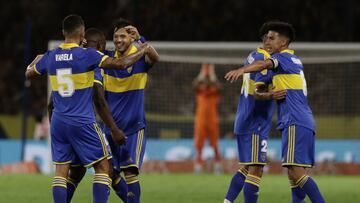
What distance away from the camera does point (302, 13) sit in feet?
90.3

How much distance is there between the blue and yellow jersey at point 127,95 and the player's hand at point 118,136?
421 millimetres

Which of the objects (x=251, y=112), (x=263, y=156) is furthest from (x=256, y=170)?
(x=251, y=112)

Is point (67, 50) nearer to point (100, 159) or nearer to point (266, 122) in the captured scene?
point (100, 159)

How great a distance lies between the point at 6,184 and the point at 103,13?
1375cm

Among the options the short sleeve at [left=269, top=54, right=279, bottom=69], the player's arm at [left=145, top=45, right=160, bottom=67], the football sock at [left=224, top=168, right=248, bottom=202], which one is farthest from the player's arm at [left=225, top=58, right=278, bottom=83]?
the football sock at [left=224, top=168, right=248, bottom=202]

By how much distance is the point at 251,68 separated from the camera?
9297 millimetres

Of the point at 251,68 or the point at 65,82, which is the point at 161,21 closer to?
the point at 251,68

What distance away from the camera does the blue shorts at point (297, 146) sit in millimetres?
9733

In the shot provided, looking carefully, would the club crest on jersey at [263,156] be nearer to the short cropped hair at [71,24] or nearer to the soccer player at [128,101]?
the soccer player at [128,101]

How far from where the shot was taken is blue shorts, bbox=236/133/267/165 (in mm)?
10547

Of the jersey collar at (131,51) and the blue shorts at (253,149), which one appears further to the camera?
the blue shorts at (253,149)

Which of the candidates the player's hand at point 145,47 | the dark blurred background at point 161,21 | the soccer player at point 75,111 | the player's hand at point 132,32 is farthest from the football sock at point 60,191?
the dark blurred background at point 161,21

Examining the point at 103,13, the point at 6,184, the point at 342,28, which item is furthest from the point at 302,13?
the point at 6,184

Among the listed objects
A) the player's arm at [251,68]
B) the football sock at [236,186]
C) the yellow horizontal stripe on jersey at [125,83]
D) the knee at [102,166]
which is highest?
the player's arm at [251,68]
